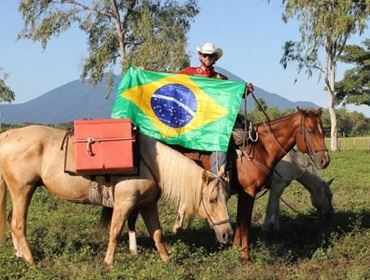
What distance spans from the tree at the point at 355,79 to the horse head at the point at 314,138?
4724 centimetres

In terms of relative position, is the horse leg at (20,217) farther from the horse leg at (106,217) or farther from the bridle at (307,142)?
the bridle at (307,142)

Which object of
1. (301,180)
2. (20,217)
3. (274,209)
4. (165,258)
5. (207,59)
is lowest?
(165,258)

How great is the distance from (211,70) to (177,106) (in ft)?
2.54

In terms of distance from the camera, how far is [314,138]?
7.18 meters

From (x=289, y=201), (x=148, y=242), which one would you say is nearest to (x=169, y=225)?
(x=148, y=242)

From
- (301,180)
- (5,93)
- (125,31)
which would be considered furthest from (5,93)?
(301,180)

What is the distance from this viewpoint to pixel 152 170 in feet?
21.8

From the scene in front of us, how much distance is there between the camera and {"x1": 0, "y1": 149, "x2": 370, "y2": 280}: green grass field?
19.5 ft

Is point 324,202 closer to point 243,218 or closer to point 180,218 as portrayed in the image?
point 243,218

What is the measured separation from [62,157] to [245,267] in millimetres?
2463

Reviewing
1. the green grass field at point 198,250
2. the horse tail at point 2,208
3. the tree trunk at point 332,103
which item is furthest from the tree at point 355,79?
the horse tail at point 2,208

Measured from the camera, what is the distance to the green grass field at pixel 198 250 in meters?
5.95

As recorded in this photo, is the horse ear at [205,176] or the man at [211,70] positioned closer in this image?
the horse ear at [205,176]

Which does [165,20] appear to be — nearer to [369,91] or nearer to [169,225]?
[169,225]
